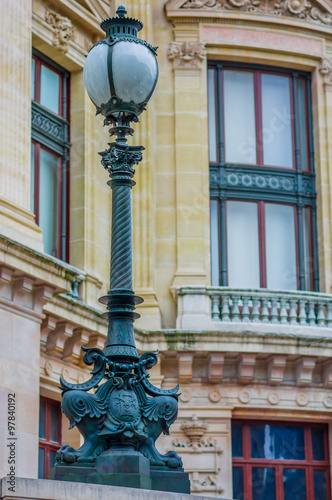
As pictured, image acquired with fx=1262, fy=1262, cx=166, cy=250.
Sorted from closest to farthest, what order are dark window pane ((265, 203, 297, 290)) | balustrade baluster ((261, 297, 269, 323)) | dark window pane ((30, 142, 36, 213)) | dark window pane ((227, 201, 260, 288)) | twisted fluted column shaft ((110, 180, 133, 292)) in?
twisted fluted column shaft ((110, 180, 133, 292)) → dark window pane ((30, 142, 36, 213)) → balustrade baluster ((261, 297, 269, 323)) → dark window pane ((227, 201, 260, 288)) → dark window pane ((265, 203, 297, 290))

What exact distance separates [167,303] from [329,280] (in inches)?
131

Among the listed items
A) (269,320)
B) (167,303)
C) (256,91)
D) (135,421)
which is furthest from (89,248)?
(135,421)

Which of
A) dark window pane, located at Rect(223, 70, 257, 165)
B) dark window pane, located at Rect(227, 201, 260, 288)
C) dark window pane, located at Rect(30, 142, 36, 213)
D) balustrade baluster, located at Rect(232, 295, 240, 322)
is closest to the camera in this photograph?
dark window pane, located at Rect(30, 142, 36, 213)

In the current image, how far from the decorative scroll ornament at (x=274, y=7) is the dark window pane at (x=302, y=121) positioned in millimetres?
1304

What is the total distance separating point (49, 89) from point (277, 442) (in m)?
7.60

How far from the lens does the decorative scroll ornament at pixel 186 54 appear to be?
2430 centimetres

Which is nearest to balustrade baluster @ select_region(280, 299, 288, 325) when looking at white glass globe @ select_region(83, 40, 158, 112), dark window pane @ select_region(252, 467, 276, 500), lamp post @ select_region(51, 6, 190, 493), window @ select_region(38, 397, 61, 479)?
dark window pane @ select_region(252, 467, 276, 500)

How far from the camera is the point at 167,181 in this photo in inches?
938

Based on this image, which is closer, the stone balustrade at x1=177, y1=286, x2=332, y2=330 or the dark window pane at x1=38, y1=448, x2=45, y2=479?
the dark window pane at x1=38, y1=448, x2=45, y2=479

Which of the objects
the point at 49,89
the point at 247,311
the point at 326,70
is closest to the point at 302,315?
Result: the point at 247,311

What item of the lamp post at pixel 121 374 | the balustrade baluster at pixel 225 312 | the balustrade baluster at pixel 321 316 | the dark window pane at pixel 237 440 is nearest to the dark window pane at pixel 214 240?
the balustrade baluster at pixel 225 312

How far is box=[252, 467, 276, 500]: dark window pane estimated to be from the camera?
22.5 meters

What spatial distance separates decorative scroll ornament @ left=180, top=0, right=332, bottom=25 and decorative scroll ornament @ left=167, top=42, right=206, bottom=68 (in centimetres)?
87

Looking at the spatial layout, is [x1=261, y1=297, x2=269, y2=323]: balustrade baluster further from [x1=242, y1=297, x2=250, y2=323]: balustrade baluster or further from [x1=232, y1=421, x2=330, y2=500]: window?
[x1=232, y1=421, x2=330, y2=500]: window
